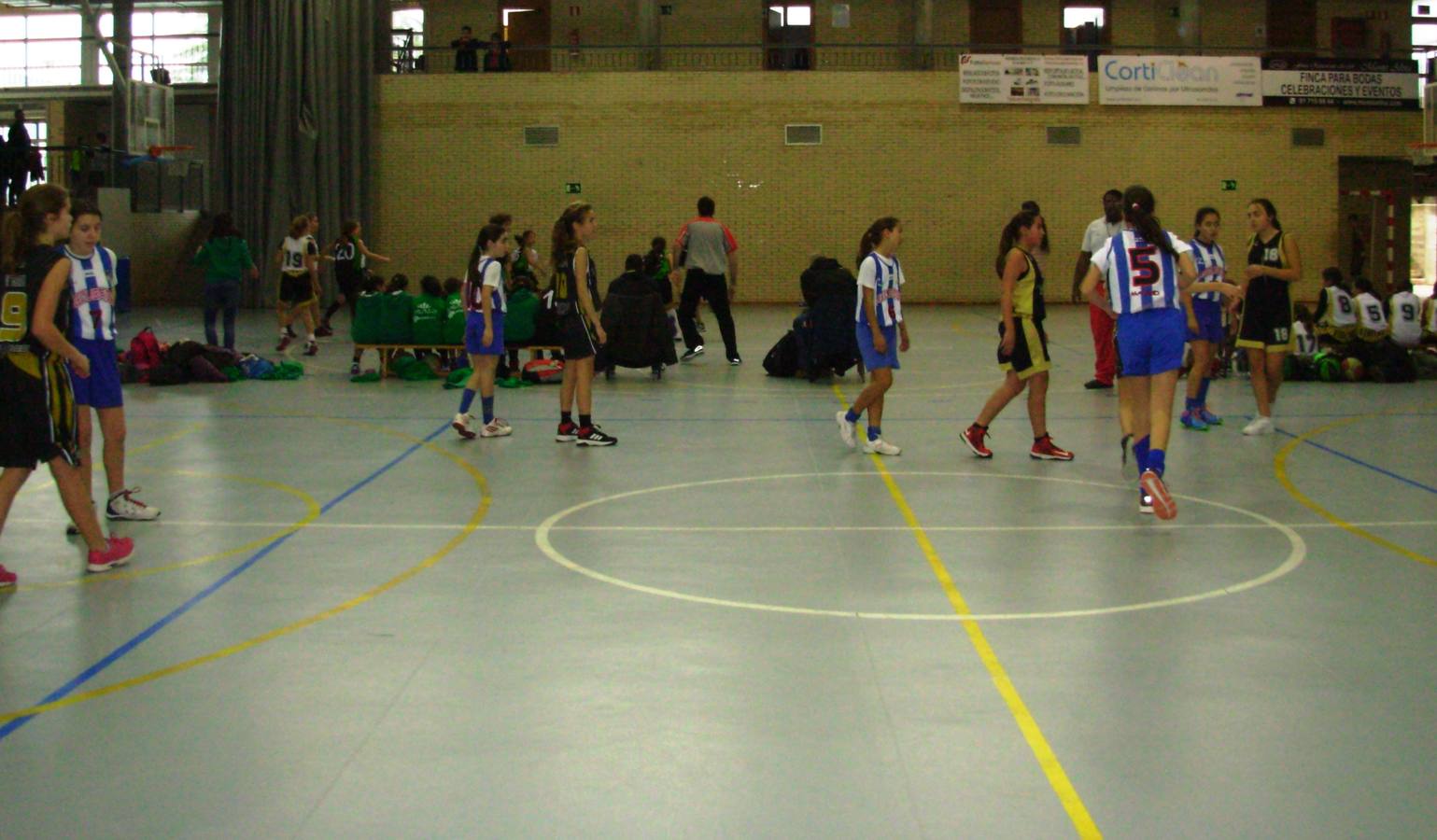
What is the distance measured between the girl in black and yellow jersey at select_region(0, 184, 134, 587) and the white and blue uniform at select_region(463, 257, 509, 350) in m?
4.28

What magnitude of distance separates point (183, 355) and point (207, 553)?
8.16m

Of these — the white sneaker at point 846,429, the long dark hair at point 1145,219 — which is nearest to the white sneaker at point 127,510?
the white sneaker at point 846,429

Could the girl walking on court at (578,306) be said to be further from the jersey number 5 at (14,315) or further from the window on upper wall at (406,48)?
the window on upper wall at (406,48)

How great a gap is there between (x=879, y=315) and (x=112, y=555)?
5.33 metres

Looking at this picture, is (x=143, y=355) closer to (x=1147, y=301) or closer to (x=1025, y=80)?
(x=1147, y=301)

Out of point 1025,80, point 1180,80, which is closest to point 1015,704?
point 1025,80

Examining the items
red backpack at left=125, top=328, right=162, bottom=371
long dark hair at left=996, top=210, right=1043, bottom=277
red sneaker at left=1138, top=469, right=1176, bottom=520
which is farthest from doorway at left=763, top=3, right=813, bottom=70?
red sneaker at left=1138, top=469, right=1176, bottom=520

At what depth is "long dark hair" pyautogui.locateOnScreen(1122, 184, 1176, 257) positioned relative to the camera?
803 cm

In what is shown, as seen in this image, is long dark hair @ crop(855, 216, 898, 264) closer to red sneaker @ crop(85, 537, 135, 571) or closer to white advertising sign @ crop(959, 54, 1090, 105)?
red sneaker @ crop(85, 537, 135, 571)

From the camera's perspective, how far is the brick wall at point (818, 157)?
28.0 m

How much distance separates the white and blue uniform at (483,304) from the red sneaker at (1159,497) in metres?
5.07

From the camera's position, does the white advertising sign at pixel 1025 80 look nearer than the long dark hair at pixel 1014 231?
No

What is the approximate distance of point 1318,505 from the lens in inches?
331

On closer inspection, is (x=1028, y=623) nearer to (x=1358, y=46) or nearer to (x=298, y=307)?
(x=298, y=307)
